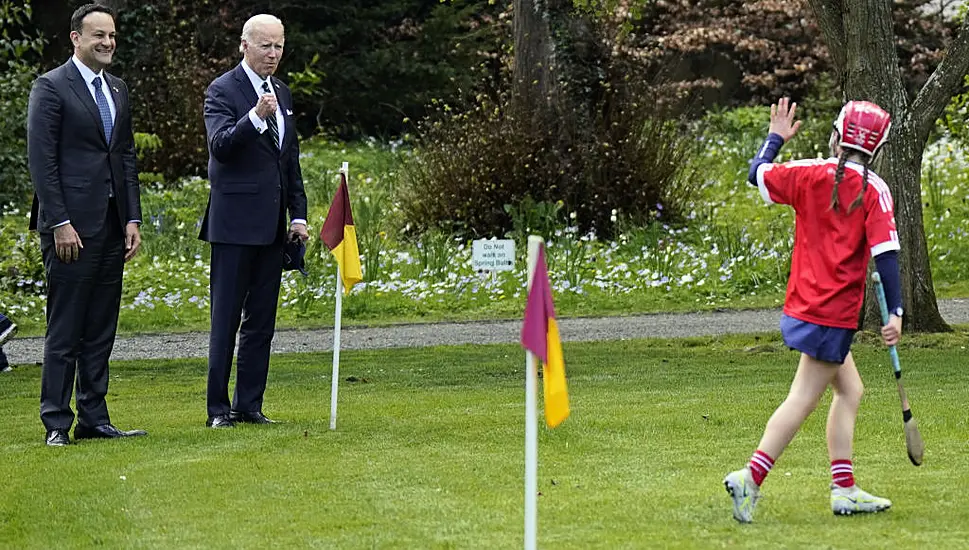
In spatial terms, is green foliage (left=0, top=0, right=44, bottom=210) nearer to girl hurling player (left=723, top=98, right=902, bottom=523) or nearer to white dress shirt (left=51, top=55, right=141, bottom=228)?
white dress shirt (left=51, top=55, right=141, bottom=228)

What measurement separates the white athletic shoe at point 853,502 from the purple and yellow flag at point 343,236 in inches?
131

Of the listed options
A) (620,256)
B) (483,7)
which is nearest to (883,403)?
(620,256)

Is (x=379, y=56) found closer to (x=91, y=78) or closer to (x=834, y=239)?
(x=91, y=78)

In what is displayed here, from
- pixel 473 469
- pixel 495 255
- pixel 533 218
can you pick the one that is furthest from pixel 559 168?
pixel 473 469

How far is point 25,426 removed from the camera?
9.30 meters

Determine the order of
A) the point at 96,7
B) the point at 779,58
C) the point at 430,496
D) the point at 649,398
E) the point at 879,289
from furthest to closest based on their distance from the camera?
the point at 779,58 < the point at 649,398 < the point at 96,7 < the point at 430,496 < the point at 879,289

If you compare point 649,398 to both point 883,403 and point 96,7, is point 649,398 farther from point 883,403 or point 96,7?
point 96,7

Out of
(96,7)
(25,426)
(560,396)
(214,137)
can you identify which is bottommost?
(25,426)

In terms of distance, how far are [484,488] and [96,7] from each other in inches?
127

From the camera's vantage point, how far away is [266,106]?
8453mm

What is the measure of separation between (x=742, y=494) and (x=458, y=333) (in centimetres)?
863

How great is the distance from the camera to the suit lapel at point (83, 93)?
8.45 m

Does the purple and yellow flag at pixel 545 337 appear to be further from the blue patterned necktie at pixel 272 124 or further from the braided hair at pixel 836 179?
the blue patterned necktie at pixel 272 124

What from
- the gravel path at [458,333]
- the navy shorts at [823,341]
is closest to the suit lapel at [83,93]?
the navy shorts at [823,341]
